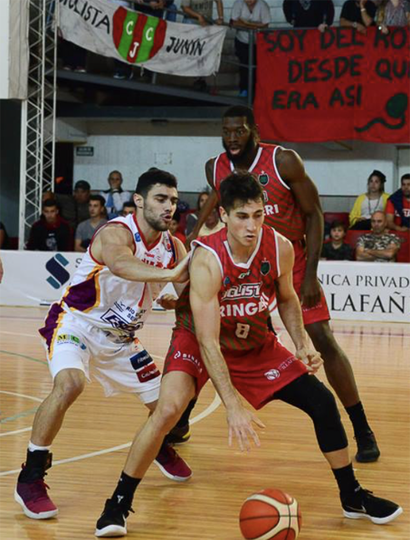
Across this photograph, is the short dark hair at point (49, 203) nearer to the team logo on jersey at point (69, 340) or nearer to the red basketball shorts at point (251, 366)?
the team logo on jersey at point (69, 340)

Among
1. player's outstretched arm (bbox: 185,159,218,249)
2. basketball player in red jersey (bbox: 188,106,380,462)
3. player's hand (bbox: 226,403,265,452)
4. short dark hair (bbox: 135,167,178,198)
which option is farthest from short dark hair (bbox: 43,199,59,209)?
player's hand (bbox: 226,403,265,452)

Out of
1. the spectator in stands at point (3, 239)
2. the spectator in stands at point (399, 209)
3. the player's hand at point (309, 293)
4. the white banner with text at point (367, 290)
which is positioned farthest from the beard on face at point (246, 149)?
the spectator in stands at point (3, 239)

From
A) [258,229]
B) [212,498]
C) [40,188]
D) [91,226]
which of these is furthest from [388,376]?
[40,188]

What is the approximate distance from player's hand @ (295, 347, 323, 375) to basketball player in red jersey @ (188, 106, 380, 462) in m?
1.17

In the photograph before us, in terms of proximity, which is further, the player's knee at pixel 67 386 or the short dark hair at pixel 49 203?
the short dark hair at pixel 49 203

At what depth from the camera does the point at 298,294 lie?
5.86 meters

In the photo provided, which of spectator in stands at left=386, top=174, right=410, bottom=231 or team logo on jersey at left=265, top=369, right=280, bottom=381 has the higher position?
spectator in stands at left=386, top=174, right=410, bottom=231

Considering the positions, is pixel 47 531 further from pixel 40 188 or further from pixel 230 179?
pixel 40 188

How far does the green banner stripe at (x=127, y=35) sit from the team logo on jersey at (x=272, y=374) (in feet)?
36.2

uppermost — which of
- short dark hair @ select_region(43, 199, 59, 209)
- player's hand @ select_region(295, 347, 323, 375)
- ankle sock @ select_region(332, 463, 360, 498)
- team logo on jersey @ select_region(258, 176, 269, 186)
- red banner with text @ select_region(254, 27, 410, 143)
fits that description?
red banner with text @ select_region(254, 27, 410, 143)

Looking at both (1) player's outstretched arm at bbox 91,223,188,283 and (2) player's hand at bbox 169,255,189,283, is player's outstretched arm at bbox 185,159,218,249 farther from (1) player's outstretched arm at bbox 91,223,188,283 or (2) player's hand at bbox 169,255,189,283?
(2) player's hand at bbox 169,255,189,283

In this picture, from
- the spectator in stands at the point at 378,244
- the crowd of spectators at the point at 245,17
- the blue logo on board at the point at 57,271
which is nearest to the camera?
the spectator in stands at the point at 378,244

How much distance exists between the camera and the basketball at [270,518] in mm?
4133

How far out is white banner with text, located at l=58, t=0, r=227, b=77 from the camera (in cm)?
1448
